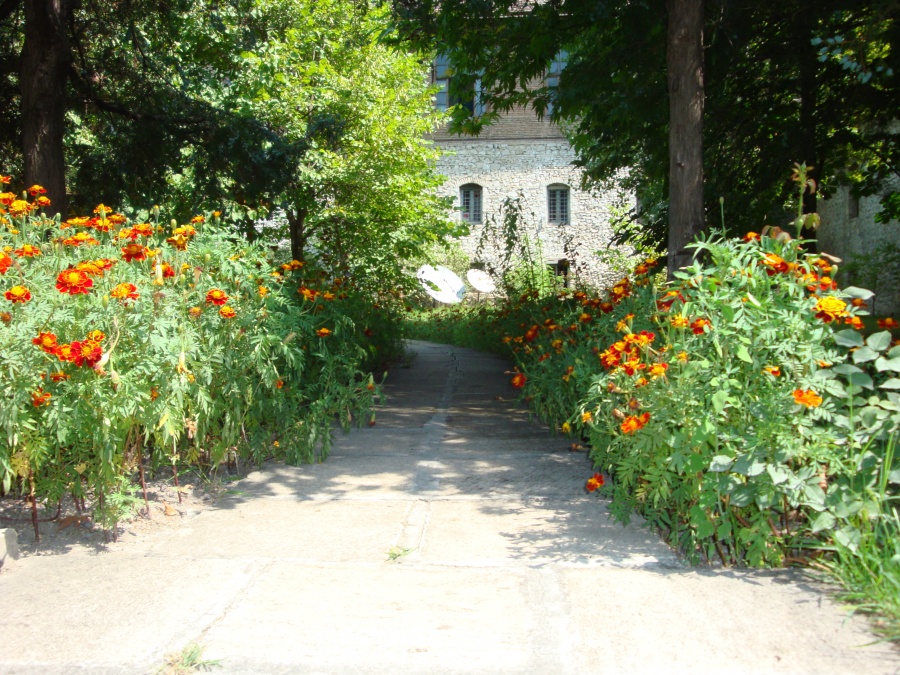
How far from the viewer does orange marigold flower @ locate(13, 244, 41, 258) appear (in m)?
4.34

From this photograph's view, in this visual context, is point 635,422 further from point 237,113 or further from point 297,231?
point 297,231

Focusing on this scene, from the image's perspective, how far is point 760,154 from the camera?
9.76 metres

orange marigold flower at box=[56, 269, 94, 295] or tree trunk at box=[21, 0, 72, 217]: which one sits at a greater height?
tree trunk at box=[21, 0, 72, 217]

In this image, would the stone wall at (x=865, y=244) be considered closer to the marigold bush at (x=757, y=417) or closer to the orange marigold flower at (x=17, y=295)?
the marigold bush at (x=757, y=417)

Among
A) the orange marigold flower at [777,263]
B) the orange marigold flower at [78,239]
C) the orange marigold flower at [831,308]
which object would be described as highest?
the orange marigold flower at [78,239]

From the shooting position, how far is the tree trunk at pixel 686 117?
20.2 feet

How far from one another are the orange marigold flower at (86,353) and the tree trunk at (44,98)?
6358mm

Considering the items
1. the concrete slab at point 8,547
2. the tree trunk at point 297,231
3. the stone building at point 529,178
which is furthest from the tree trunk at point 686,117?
the stone building at point 529,178

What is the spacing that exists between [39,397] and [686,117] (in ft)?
15.9

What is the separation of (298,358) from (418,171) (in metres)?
11.8

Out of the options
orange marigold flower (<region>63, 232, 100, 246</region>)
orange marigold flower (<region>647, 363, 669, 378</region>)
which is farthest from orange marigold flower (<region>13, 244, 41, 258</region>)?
orange marigold flower (<region>647, 363, 669, 378</region>)

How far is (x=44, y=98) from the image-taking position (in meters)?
9.21

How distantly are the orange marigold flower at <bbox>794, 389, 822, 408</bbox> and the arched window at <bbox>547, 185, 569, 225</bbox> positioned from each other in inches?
1229

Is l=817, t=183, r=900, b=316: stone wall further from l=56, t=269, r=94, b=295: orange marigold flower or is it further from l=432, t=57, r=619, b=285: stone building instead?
l=56, t=269, r=94, b=295: orange marigold flower
